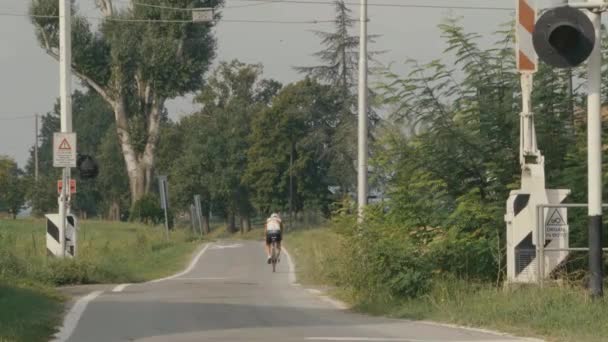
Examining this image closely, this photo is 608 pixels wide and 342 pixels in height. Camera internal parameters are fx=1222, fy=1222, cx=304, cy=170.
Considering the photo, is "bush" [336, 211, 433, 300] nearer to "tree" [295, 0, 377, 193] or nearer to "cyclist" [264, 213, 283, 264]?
"cyclist" [264, 213, 283, 264]

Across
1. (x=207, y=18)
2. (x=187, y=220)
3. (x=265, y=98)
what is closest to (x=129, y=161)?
(x=207, y=18)

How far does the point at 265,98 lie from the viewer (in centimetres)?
11200

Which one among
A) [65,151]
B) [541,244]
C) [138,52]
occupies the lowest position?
[541,244]

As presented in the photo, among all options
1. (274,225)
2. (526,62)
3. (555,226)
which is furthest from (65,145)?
(555,226)

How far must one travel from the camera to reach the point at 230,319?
53.7ft

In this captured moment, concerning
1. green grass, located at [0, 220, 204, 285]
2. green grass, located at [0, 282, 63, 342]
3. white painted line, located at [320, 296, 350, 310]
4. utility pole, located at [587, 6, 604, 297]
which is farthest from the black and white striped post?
green grass, located at [0, 220, 204, 285]

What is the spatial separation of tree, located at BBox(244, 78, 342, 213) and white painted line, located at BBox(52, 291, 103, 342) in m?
66.4

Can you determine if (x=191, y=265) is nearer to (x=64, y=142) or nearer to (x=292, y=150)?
(x=64, y=142)

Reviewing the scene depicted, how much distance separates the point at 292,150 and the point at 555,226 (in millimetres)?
78449

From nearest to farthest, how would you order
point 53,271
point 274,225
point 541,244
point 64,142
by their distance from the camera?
point 541,244 → point 53,271 → point 64,142 → point 274,225

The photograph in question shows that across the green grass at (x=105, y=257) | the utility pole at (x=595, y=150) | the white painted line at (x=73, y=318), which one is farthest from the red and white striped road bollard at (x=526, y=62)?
the green grass at (x=105, y=257)

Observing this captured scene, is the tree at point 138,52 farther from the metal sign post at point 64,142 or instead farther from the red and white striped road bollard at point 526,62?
the red and white striped road bollard at point 526,62

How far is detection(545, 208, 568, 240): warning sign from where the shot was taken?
15875 millimetres

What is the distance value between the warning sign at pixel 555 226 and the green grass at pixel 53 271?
6.47 metres
